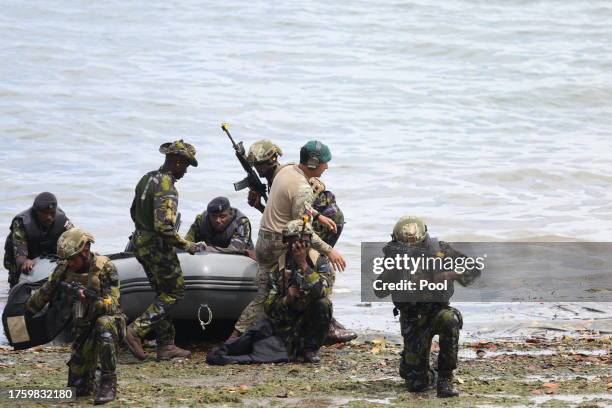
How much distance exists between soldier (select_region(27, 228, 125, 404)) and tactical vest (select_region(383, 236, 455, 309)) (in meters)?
1.70

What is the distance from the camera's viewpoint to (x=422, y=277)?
314 inches

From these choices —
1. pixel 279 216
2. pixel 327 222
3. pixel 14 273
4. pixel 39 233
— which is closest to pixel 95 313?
pixel 279 216

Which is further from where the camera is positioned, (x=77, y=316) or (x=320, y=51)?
(x=320, y=51)

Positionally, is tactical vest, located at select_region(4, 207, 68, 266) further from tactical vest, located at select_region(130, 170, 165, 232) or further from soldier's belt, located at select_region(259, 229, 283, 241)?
soldier's belt, located at select_region(259, 229, 283, 241)

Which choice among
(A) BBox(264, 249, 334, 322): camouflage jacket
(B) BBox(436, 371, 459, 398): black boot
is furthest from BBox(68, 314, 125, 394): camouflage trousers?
(B) BBox(436, 371, 459, 398): black boot

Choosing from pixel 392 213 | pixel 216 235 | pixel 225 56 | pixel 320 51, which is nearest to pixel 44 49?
pixel 225 56

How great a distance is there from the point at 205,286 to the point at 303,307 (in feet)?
3.04

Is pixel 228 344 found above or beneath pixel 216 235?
beneath

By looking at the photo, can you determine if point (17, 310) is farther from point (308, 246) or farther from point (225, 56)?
point (225, 56)

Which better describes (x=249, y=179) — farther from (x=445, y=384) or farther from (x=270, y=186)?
(x=445, y=384)

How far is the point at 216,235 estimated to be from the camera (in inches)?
430

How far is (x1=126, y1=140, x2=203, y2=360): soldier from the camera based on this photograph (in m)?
9.51

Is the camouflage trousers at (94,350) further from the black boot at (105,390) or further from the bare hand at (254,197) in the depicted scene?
the bare hand at (254,197)

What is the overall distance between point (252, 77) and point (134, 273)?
74.8ft
